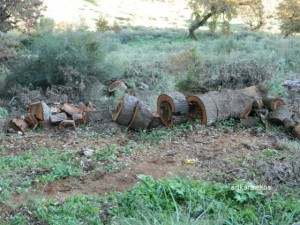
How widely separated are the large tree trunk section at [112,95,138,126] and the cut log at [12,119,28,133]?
156 cm

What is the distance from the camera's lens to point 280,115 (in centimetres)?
673

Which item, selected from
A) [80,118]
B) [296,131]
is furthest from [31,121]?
[296,131]

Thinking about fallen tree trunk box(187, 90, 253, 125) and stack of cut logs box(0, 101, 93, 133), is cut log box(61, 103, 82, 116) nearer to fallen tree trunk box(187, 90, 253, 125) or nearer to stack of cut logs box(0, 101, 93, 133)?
stack of cut logs box(0, 101, 93, 133)

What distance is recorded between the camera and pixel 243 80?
28.3 ft

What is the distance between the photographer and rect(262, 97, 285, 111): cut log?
23.0ft

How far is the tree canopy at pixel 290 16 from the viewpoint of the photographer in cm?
2169

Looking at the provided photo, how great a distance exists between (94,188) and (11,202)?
88 cm

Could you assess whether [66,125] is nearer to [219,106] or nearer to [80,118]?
[80,118]

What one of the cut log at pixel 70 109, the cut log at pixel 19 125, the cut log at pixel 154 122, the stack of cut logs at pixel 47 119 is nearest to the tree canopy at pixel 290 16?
the cut log at pixel 154 122

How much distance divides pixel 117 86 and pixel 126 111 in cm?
274

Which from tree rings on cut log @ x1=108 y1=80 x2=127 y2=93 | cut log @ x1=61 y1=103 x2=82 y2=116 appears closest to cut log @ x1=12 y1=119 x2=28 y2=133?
cut log @ x1=61 y1=103 x2=82 y2=116

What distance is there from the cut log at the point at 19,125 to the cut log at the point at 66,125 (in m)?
0.60

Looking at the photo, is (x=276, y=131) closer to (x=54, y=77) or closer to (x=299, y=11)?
(x=54, y=77)

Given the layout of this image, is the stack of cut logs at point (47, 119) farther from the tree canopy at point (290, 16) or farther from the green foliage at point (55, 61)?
the tree canopy at point (290, 16)
